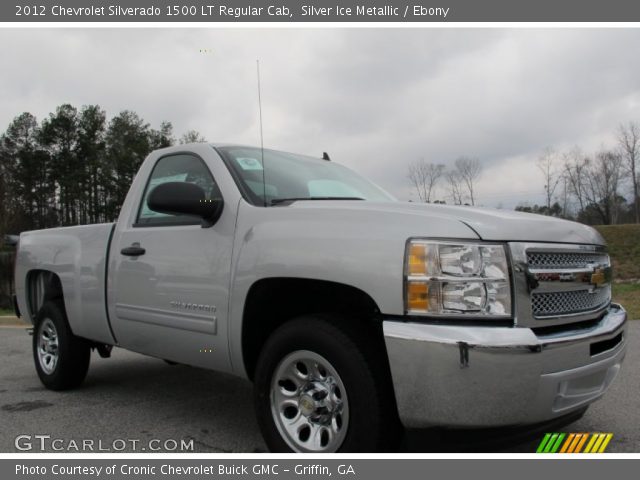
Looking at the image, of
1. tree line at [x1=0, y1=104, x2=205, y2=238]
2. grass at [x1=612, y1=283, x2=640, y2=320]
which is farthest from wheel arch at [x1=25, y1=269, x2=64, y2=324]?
tree line at [x1=0, y1=104, x2=205, y2=238]

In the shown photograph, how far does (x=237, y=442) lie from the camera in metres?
3.45

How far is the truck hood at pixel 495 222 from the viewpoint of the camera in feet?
8.02

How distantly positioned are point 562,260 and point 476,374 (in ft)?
2.72

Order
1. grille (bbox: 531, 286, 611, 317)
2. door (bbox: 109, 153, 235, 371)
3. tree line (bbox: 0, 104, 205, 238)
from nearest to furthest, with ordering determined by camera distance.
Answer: grille (bbox: 531, 286, 611, 317), door (bbox: 109, 153, 235, 371), tree line (bbox: 0, 104, 205, 238)

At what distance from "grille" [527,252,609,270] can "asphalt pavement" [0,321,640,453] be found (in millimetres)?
→ 750

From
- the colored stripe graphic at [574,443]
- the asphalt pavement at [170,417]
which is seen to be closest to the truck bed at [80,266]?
the asphalt pavement at [170,417]

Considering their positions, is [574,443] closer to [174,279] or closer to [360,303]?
[360,303]

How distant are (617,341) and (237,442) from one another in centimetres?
227

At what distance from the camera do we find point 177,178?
12.9 ft

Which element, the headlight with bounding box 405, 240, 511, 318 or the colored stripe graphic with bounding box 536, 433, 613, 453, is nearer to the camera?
the headlight with bounding box 405, 240, 511, 318

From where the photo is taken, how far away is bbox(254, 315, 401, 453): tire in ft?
8.00

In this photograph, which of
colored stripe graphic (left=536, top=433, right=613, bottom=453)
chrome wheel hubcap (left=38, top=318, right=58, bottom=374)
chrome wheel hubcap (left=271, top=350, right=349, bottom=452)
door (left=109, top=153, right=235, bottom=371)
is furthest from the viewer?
chrome wheel hubcap (left=38, top=318, right=58, bottom=374)

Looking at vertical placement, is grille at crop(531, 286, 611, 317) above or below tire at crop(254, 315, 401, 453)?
above

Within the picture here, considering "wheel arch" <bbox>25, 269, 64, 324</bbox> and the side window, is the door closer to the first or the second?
the side window
